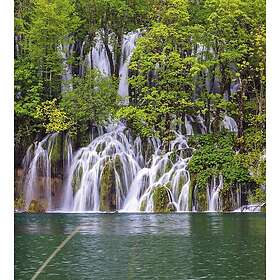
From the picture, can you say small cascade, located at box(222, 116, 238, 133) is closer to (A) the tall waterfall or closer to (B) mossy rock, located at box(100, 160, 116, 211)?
(A) the tall waterfall

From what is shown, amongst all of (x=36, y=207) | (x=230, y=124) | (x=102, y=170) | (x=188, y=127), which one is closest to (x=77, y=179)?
(x=102, y=170)

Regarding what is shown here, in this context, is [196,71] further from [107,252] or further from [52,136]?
[107,252]

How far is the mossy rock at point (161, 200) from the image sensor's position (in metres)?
6.86

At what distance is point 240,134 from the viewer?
6.83 metres

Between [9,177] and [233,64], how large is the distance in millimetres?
2390

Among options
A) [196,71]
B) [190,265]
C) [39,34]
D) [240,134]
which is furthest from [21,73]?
[190,265]

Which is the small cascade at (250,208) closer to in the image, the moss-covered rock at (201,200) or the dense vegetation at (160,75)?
the dense vegetation at (160,75)

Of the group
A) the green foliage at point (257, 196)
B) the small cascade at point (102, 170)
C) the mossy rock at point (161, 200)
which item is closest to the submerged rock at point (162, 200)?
the mossy rock at point (161, 200)

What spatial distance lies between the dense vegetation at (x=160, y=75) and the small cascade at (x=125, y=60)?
50mm

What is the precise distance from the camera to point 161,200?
686 centimetres

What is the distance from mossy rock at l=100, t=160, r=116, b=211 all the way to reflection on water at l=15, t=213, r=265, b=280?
15 centimetres

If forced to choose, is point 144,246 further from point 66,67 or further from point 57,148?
point 66,67
